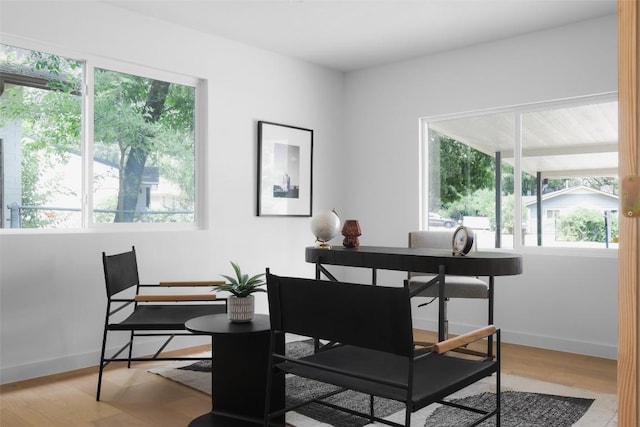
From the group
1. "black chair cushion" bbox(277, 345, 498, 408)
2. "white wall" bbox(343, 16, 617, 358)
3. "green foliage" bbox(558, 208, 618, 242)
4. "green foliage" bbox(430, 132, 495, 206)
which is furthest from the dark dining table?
"green foliage" bbox(430, 132, 495, 206)

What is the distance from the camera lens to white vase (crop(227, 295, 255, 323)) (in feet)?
9.11

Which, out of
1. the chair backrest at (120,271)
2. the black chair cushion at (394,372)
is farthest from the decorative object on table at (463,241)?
the chair backrest at (120,271)

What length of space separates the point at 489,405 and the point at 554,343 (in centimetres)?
166

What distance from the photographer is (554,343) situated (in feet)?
14.0

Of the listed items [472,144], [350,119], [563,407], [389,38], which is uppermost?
[389,38]

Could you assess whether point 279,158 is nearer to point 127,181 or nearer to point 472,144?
point 127,181

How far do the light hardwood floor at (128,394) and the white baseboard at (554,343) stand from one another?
0.10 m

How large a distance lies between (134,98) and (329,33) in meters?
1.64

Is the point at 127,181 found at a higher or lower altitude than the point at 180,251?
higher

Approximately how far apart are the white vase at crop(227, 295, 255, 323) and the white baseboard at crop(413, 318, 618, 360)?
8.45 feet

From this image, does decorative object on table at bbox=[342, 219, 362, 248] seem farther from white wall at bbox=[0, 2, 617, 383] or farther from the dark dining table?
white wall at bbox=[0, 2, 617, 383]

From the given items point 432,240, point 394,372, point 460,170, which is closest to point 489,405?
point 394,372

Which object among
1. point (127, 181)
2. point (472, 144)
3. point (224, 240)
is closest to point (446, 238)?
point (472, 144)

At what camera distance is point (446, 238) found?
13.5 ft
